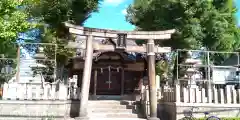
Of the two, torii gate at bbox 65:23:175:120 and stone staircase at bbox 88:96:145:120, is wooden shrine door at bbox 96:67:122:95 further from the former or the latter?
torii gate at bbox 65:23:175:120

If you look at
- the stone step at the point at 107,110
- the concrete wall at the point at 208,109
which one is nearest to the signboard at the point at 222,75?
the concrete wall at the point at 208,109

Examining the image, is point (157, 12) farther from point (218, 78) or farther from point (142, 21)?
point (218, 78)

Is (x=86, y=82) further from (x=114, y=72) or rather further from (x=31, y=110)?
(x=114, y=72)

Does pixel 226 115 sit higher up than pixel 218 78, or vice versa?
pixel 218 78

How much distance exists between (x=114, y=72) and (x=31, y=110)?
10.1 metres

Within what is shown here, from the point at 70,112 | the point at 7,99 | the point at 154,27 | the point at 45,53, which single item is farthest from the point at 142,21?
the point at 7,99

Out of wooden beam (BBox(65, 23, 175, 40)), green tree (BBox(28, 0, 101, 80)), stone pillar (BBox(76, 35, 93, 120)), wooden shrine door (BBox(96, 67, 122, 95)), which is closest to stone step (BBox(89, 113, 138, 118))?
stone pillar (BBox(76, 35, 93, 120))

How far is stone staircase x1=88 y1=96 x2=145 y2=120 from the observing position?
13.8 metres

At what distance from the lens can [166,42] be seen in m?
20.8

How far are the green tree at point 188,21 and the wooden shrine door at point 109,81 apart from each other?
4.28m

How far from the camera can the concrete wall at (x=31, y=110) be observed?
11984mm

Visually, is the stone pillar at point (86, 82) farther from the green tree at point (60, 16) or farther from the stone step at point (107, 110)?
the green tree at point (60, 16)

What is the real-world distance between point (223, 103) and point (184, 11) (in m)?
8.07

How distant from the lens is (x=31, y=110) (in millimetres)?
12258
